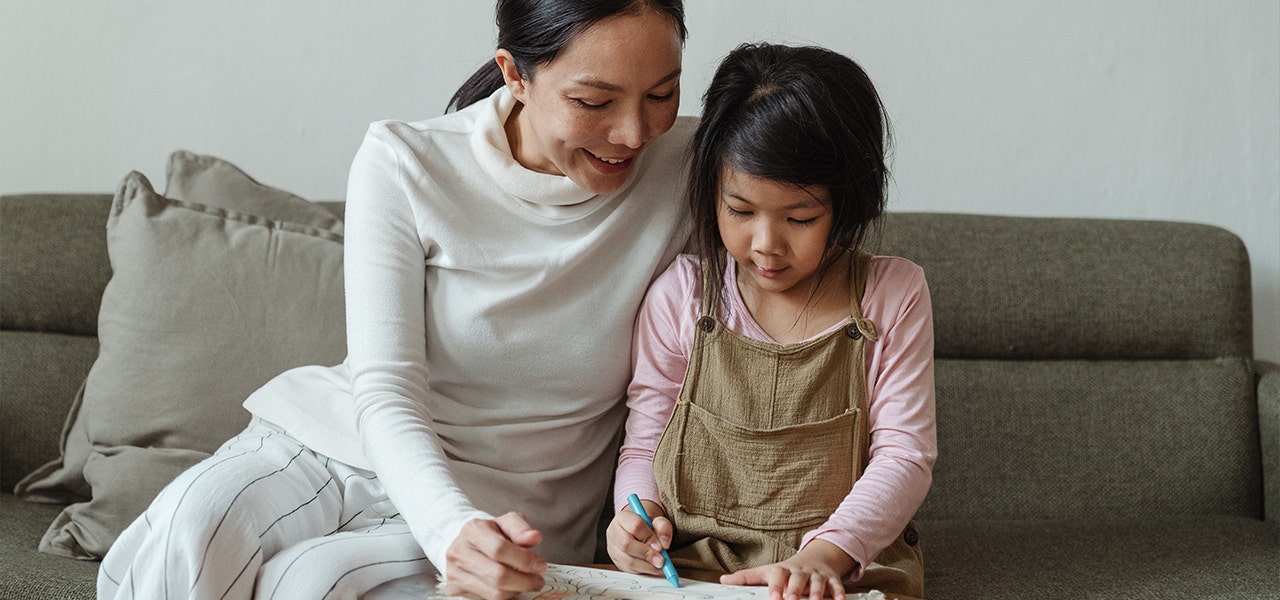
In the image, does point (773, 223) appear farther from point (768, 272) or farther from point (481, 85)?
point (481, 85)

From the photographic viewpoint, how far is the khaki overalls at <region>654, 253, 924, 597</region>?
1.26m

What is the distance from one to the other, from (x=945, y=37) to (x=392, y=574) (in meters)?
1.35

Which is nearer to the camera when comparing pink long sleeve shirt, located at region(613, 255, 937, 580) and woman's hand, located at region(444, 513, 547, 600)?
woman's hand, located at region(444, 513, 547, 600)

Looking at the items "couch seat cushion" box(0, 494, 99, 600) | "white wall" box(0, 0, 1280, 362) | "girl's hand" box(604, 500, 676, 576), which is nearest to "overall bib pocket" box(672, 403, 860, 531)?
"girl's hand" box(604, 500, 676, 576)

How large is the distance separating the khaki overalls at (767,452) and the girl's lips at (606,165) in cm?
21

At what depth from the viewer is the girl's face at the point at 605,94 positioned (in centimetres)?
118

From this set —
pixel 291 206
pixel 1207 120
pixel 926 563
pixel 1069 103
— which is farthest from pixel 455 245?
pixel 1207 120

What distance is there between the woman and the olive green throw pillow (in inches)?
7.2

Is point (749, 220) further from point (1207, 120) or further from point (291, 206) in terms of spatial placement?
point (1207, 120)

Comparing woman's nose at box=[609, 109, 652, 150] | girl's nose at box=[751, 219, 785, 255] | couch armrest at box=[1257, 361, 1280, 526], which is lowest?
couch armrest at box=[1257, 361, 1280, 526]

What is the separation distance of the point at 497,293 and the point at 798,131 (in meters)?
0.41

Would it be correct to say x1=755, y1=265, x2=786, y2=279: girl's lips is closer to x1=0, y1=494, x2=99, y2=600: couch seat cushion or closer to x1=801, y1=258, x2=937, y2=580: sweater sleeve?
x1=801, y1=258, x2=937, y2=580: sweater sleeve

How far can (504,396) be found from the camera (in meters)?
Result: 1.38

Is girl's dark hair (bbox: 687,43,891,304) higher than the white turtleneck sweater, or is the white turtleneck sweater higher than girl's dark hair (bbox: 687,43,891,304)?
girl's dark hair (bbox: 687,43,891,304)
